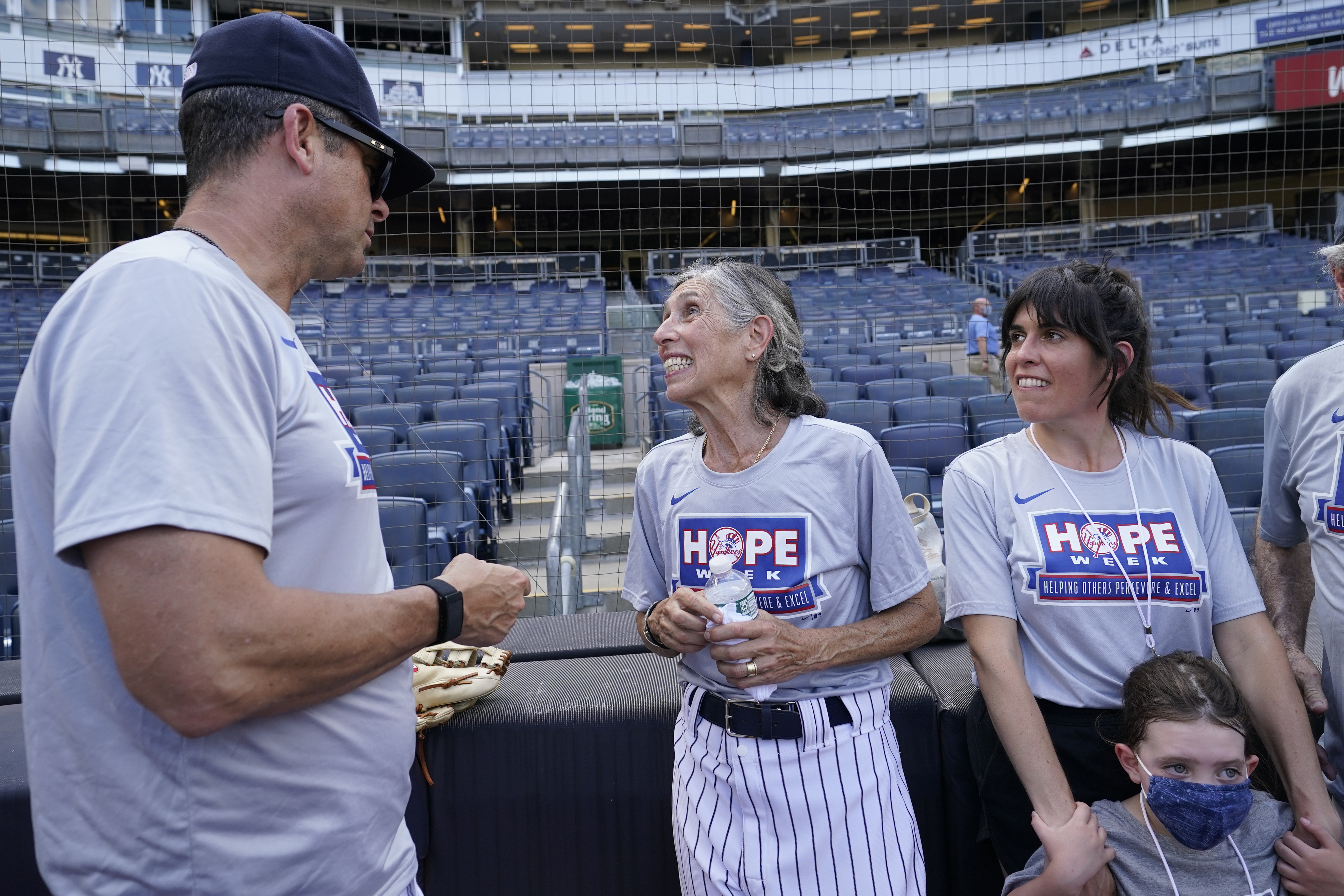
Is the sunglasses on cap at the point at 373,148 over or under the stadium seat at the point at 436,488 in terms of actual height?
over

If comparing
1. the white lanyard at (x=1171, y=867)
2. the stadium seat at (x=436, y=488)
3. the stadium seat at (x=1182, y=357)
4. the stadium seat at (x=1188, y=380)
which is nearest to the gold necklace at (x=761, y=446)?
the white lanyard at (x=1171, y=867)

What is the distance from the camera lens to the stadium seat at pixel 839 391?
5574 mm

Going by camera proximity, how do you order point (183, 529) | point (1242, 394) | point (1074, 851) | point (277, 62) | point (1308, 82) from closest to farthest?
point (183, 529), point (277, 62), point (1074, 851), point (1242, 394), point (1308, 82)

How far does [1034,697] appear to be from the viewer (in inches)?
55.1

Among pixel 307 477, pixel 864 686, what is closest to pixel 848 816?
pixel 864 686

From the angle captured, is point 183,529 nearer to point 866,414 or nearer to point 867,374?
point 866,414

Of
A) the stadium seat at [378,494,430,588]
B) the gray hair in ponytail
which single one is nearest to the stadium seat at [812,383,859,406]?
the stadium seat at [378,494,430,588]

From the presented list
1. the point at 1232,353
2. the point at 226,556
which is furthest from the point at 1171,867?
the point at 1232,353

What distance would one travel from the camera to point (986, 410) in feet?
16.6

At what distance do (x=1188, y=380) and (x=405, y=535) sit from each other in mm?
5429

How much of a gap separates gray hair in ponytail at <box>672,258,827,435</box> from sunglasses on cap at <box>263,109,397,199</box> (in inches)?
26.7

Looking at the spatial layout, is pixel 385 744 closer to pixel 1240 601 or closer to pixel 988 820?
pixel 988 820

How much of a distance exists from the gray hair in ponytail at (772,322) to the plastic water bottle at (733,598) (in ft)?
1.20

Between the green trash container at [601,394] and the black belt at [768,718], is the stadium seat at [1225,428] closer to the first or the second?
the green trash container at [601,394]
